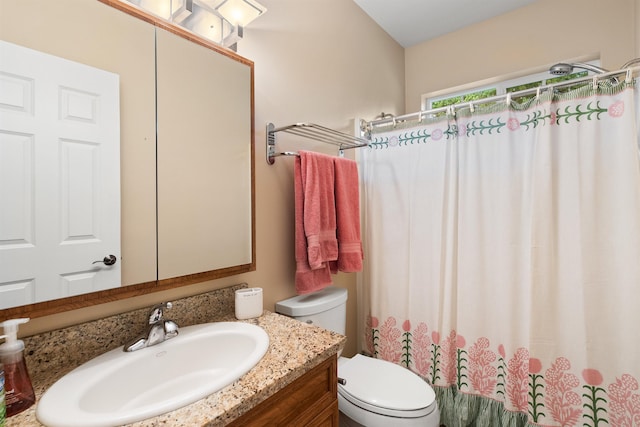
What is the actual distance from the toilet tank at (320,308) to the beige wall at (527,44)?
1.77m

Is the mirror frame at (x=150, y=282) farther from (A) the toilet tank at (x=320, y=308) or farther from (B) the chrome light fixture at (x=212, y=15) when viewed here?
(A) the toilet tank at (x=320, y=308)

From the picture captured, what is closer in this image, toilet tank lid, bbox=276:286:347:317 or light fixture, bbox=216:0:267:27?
light fixture, bbox=216:0:267:27

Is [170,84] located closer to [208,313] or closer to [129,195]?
[129,195]

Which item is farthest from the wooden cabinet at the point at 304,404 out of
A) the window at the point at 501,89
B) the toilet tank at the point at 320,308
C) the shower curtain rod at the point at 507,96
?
the window at the point at 501,89

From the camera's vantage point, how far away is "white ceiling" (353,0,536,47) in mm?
1979

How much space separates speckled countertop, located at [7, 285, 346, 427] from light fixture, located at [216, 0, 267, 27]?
1103mm

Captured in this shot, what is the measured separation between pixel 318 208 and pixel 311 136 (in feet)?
1.41

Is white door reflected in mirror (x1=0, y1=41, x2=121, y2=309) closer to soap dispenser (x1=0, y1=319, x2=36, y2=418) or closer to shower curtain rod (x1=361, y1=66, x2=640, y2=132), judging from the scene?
soap dispenser (x1=0, y1=319, x2=36, y2=418)

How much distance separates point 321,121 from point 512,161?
3.41 feet

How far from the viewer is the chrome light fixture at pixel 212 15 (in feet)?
3.42

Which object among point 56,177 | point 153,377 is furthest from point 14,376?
point 56,177

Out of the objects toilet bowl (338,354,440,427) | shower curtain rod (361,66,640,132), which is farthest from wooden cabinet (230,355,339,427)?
shower curtain rod (361,66,640,132)

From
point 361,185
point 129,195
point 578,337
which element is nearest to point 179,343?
point 129,195

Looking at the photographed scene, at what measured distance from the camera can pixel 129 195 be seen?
0.92 meters
